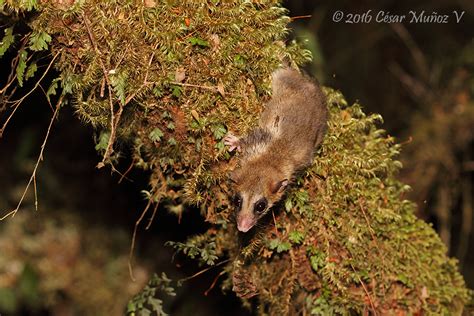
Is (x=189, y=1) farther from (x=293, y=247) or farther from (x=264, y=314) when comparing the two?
(x=264, y=314)

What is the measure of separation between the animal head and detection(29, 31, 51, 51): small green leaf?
1.09 m

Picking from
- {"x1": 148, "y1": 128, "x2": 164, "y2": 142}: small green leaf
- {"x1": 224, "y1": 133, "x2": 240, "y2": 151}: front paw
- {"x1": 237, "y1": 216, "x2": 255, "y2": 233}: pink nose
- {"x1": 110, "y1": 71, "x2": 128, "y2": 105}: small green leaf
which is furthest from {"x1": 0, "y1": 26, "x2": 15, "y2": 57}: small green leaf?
Result: {"x1": 237, "y1": 216, "x2": 255, "y2": 233}: pink nose

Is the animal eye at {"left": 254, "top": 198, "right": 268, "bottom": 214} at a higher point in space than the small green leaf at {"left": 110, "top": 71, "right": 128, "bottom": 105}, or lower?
lower

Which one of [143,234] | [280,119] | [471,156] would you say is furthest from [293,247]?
[471,156]

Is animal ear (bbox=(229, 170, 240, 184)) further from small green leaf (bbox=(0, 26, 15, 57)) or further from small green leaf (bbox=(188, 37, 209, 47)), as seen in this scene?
small green leaf (bbox=(0, 26, 15, 57))

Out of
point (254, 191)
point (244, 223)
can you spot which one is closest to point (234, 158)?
point (254, 191)

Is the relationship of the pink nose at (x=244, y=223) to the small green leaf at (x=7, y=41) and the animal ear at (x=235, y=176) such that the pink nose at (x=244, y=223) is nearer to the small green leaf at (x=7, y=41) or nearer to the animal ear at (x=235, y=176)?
the animal ear at (x=235, y=176)

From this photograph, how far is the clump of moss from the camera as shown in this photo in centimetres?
296

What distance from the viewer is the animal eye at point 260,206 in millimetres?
3129

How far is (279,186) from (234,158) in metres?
0.27

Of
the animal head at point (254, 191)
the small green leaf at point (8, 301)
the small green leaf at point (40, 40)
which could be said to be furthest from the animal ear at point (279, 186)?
the small green leaf at point (8, 301)

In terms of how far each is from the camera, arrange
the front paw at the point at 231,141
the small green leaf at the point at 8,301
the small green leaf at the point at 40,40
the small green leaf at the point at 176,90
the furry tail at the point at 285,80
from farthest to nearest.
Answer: the small green leaf at the point at 8,301 → the furry tail at the point at 285,80 → the front paw at the point at 231,141 → the small green leaf at the point at 176,90 → the small green leaf at the point at 40,40

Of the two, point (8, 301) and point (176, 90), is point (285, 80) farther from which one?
point (8, 301)

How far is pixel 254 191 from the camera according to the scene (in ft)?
10.4
